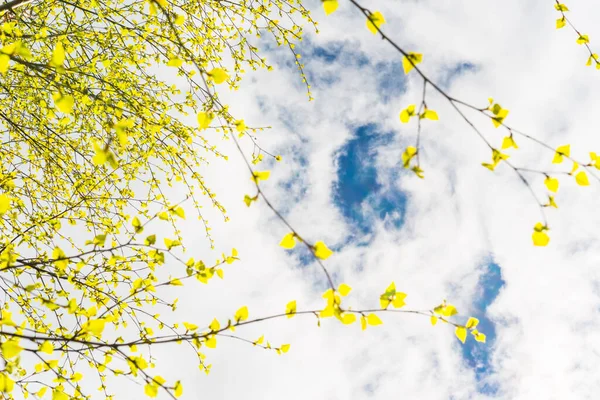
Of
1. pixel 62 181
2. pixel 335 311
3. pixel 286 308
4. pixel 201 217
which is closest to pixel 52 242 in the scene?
pixel 62 181

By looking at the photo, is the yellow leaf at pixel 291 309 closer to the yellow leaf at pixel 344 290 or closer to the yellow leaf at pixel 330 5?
the yellow leaf at pixel 344 290

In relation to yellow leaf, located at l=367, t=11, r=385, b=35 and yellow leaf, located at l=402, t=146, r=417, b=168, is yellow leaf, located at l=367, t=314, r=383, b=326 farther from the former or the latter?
yellow leaf, located at l=367, t=11, r=385, b=35

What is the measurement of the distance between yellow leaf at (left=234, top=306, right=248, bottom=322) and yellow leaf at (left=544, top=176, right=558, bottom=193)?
1.18m

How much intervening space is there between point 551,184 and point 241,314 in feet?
Result: 3.99

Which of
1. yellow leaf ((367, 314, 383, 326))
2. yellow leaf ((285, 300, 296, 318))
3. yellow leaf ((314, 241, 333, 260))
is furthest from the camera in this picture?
yellow leaf ((285, 300, 296, 318))

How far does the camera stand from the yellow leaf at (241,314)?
1.42 m

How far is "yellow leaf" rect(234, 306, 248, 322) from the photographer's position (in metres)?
1.42

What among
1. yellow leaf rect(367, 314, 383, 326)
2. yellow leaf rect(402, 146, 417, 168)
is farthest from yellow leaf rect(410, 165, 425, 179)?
yellow leaf rect(367, 314, 383, 326)

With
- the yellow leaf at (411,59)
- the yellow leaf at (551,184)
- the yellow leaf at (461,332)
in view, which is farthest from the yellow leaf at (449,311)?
the yellow leaf at (411,59)

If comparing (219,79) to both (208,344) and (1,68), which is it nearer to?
(1,68)

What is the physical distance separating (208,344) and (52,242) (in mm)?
2991

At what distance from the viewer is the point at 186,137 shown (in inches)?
151

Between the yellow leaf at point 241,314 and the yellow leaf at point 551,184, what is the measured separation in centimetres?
118

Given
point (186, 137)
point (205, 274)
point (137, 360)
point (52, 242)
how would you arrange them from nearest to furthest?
point (137, 360) < point (205, 274) < point (52, 242) < point (186, 137)
